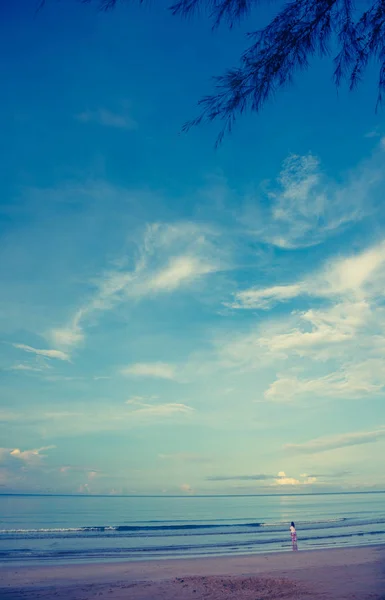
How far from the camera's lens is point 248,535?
2827 centimetres

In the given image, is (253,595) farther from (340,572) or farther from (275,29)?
(275,29)

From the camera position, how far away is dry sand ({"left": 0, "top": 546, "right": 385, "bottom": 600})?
10.8m

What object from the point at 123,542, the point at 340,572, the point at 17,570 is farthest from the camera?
the point at 123,542

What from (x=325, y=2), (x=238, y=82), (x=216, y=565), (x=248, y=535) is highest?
(x=325, y=2)

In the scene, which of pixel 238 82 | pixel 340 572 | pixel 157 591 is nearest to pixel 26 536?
pixel 157 591

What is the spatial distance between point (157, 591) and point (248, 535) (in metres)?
19.7

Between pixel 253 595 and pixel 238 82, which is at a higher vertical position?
pixel 238 82

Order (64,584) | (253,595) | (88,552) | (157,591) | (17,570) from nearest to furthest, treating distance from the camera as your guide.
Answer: (253,595), (157,591), (64,584), (17,570), (88,552)

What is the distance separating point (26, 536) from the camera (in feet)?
86.9

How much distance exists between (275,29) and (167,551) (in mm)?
23155

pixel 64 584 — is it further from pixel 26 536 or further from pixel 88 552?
pixel 26 536

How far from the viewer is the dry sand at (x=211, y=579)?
10797mm

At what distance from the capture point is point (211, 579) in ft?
41.5

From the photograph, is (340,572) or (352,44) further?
(340,572)
